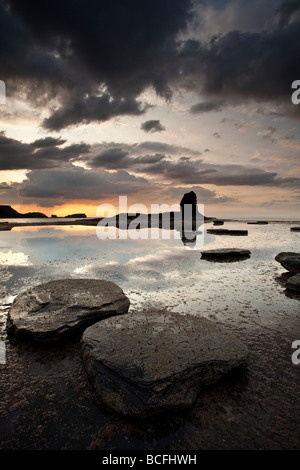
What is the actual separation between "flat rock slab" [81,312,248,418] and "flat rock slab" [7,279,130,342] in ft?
2.09

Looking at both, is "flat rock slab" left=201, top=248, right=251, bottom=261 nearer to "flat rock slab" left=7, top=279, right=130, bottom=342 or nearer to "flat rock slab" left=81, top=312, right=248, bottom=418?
"flat rock slab" left=7, top=279, right=130, bottom=342

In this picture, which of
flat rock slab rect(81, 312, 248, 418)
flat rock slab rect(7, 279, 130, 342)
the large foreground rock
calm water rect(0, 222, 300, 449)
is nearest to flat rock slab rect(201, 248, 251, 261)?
the large foreground rock

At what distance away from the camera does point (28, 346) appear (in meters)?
3.86

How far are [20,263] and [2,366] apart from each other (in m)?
7.94

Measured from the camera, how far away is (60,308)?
4.62 metres

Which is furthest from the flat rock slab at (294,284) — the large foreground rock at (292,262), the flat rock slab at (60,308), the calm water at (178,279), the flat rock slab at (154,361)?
the flat rock slab at (60,308)

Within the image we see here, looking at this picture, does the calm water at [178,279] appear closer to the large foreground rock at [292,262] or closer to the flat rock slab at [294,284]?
the flat rock slab at [294,284]

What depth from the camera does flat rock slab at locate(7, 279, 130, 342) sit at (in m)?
4.00

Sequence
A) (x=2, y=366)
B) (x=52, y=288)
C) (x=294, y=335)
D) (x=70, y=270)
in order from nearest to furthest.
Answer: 1. (x=2, y=366)
2. (x=294, y=335)
3. (x=52, y=288)
4. (x=70, y=270)

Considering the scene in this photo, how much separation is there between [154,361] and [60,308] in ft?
8.19
